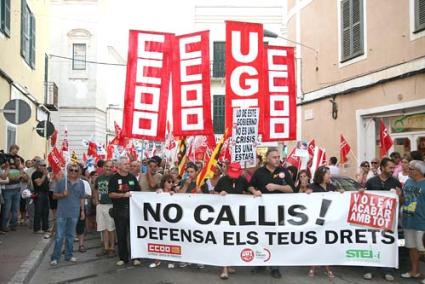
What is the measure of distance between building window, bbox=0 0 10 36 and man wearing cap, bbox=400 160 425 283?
11.0m

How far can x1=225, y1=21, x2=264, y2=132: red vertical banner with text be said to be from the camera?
Answer: 32.1 ft

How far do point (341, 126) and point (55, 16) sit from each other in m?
23.8

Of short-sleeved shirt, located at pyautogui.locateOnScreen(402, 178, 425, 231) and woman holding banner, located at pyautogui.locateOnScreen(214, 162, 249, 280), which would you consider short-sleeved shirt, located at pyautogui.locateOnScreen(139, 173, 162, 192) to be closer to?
woman holding banner, located at pyautogui.locateOnScreen(214, 162, 249, 280)

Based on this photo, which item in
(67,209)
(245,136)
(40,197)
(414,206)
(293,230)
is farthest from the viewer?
(40,197)

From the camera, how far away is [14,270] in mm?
7859

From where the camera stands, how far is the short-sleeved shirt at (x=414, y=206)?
7.48 metres

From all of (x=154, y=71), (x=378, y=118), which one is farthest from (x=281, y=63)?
(x=378, y=118)

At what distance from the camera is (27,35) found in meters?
18.4

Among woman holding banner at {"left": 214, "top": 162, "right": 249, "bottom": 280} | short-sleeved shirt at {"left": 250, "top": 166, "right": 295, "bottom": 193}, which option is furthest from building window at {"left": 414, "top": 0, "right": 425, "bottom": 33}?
woman holding banner at {"left": 214, "top": 162, "right": 249, "bottom": 280}

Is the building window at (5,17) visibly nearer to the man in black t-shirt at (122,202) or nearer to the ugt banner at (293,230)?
the man in black t-shirt at (122,202)

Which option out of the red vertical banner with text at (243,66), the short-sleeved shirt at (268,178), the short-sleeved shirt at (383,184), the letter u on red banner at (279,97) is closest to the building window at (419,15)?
the letter u on red banner at (279,97)

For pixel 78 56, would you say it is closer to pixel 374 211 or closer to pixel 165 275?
pixel 165 275

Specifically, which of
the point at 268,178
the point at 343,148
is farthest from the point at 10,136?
the point at 268,178

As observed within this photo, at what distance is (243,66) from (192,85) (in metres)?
0.99
